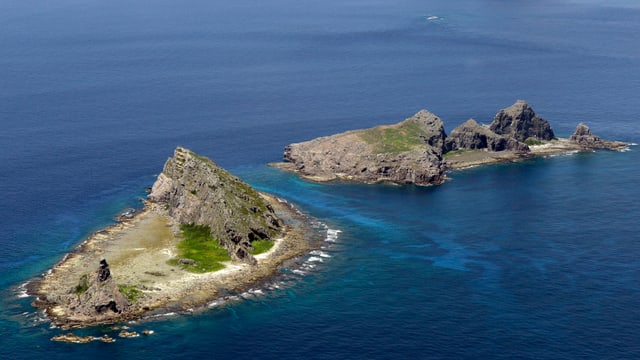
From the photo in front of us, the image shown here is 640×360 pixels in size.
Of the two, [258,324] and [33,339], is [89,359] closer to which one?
[33,339]

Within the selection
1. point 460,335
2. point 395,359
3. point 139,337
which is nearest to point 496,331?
point 460,335

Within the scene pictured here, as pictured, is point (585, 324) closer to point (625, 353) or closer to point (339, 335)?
point (625, 353)

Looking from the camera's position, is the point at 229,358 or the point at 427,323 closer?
the point at 229,358

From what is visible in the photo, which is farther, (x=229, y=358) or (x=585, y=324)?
(x=585, y=324)

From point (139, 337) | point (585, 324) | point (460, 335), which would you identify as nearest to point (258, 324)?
point (139, 337)

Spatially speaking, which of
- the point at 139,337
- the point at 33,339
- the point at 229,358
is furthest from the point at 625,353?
the point at 33,339

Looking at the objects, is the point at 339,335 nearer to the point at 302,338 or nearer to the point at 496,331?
the point at 302,338

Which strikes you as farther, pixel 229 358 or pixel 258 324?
pixel 258 324
